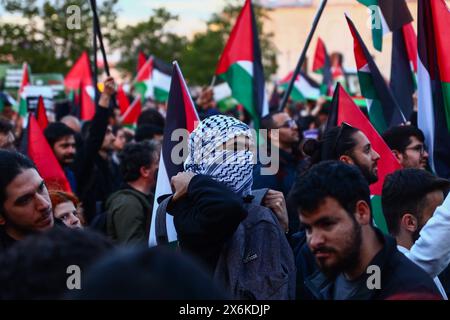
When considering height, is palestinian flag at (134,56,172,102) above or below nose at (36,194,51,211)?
above

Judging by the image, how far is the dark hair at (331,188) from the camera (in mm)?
2947

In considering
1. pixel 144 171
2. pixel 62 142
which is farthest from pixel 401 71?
pixel 62 142

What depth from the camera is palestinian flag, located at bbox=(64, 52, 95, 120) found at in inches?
488

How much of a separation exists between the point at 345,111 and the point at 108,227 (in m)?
1.84

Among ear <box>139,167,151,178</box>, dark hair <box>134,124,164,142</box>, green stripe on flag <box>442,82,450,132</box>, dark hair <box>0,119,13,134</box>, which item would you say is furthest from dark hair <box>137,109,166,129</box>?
green stripe on flag <box>442,82,450,132</box>

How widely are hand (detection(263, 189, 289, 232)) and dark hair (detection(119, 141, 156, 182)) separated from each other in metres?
2.35

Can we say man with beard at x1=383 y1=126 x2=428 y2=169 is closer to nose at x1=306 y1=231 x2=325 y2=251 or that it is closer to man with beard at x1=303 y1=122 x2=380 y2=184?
man with beard at x1=303 y1=122 x2=380 y2=184

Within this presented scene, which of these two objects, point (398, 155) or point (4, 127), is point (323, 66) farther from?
point (398, 155)

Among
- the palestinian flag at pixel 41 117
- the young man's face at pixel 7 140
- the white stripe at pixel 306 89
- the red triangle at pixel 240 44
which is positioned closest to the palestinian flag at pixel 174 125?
the young man's face at pixel 7 140

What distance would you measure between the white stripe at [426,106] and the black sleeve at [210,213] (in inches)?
99.6

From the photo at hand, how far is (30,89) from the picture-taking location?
1155 centimetres

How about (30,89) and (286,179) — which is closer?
(286,179)
